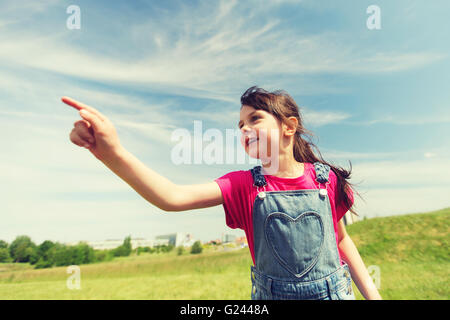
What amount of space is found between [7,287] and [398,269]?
44.5 feet

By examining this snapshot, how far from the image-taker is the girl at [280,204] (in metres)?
1.75

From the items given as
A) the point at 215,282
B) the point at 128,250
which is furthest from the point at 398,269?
the point at 128,250

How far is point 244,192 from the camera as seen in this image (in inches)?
76.6

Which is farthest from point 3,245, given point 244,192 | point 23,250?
point 244,192

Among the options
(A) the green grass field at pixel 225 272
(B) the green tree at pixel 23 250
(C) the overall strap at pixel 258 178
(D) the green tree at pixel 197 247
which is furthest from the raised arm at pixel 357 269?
(B) the green tree at pixel 23 250

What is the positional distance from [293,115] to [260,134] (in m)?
0.43

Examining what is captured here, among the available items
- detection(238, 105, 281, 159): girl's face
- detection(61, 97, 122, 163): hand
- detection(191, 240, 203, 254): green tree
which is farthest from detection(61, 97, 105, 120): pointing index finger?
detection(191, 240, 203, 254): green tree

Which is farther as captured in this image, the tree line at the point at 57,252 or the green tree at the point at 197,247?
the tree line at the point at 57,252

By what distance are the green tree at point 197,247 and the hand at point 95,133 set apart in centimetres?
1134

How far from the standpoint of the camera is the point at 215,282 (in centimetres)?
921

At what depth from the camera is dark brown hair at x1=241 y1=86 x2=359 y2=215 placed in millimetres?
2146

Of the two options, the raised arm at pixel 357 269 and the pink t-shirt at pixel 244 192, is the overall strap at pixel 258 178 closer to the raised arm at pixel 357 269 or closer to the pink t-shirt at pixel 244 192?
the pink t-shirt at pixel 244 192

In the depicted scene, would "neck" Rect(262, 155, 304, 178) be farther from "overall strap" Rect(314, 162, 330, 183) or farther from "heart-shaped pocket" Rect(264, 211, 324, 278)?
"heart-shaped pocket" Rect(264, 211, 324, 278)

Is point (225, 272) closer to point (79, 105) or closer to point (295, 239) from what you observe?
point (295, 239)
